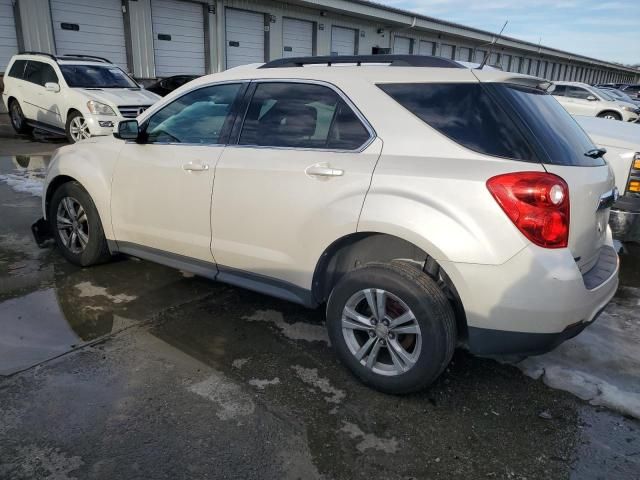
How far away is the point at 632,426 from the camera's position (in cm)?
265

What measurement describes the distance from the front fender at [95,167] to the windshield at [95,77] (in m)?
7.29

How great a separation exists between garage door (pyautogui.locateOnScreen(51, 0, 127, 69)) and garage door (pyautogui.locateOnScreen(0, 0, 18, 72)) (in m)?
1.19

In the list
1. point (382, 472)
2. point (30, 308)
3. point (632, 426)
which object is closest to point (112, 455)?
point (382, 472)

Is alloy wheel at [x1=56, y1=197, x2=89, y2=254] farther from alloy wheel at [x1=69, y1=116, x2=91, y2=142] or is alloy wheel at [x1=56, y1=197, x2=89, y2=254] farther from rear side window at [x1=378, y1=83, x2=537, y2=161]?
alloy wheel at [x1=69, y1=116, x2=91, y2=142]

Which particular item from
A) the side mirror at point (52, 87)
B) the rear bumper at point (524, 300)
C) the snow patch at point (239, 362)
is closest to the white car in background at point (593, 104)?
the side mirror at point (52, 87)

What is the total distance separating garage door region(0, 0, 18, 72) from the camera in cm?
1453

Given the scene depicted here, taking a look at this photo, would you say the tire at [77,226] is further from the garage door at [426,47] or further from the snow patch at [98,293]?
the garage door at [426,47]

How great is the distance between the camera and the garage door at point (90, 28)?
1581 centimetres

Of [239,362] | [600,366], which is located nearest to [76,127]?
[239,362]

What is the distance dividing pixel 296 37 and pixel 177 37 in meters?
6.38

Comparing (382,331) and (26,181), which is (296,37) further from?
(382,331)

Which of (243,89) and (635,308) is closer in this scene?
(243,89)

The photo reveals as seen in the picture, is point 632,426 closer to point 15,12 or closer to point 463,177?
point 463,177

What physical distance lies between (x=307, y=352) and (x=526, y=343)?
1363mm
